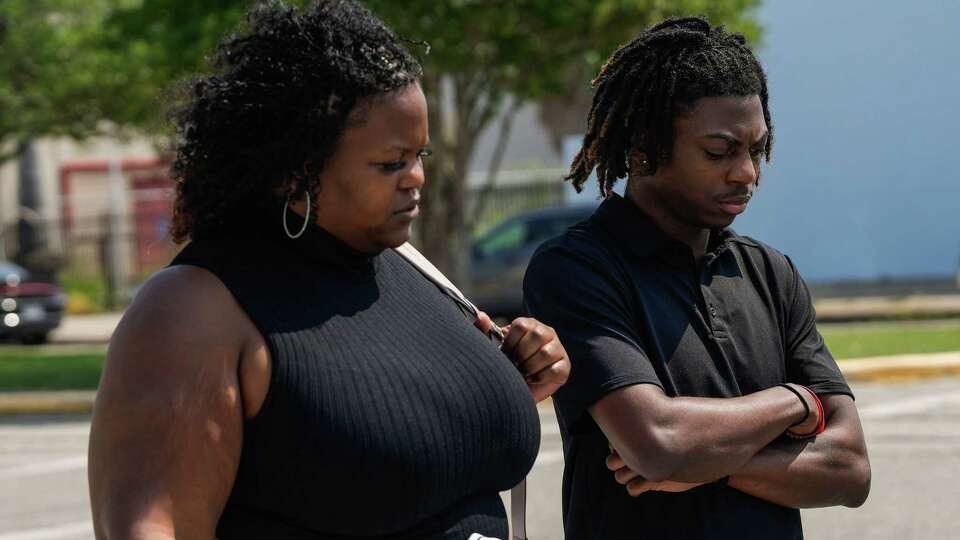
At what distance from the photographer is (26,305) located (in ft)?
64.8

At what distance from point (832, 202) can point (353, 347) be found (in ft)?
68.7

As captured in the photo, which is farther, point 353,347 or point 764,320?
point 764,320

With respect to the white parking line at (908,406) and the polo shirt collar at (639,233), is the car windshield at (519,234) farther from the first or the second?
the polo shirt collar at (639,233)

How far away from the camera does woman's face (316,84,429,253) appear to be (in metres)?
2.29

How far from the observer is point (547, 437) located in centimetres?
1002

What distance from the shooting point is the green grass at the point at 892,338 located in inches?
540

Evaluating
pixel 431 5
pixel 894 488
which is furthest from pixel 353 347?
pixel 431 5

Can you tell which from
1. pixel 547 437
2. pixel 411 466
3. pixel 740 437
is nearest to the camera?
pixel 411 466

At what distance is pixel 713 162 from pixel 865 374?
10164 mm

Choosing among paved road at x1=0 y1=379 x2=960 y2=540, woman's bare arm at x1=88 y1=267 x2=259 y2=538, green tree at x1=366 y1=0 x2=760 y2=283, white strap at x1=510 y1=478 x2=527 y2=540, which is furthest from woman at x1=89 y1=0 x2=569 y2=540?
green tree at x1=366 y1=0 x2=760 y2=283

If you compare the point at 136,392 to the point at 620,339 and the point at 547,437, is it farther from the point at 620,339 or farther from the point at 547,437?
the point at 547,437

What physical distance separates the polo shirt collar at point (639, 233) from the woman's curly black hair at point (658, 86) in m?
0.10

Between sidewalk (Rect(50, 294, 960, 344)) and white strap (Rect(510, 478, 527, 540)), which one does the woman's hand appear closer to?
white strap (Rect(510, 478, 527, 540))

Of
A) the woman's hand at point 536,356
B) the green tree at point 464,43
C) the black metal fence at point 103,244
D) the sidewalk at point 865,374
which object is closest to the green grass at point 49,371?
the sidewalk at point 865,374
